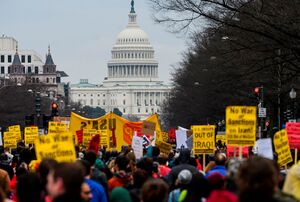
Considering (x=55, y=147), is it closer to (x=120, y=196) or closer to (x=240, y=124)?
(x=120, y=196)

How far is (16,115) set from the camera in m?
106

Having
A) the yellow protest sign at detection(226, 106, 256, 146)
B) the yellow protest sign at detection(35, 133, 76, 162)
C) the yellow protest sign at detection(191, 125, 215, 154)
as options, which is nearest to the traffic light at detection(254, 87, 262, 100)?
the yellow protest sign at detection(191, 125, 215, 154)

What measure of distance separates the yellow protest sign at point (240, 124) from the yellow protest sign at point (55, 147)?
331cm

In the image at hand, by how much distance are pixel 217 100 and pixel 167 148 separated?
62054mm

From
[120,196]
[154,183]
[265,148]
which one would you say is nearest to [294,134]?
[265,148]

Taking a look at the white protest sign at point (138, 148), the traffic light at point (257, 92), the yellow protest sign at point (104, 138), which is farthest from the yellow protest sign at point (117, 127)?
the traffic light at point (257, 92)

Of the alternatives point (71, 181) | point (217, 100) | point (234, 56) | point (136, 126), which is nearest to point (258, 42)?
point (136, 126)

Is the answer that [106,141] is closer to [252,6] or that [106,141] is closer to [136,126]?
[136,126]

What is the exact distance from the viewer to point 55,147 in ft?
47.9

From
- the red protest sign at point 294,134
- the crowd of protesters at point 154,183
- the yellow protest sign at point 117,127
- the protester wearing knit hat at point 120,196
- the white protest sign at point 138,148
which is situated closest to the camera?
the crowd of protesters at point 154,183

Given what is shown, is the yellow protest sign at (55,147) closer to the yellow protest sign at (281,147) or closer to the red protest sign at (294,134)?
the yellow protest sign at (281,147)

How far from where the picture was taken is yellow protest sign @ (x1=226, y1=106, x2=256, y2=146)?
17484 millimetres

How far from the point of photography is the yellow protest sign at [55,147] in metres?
14.5

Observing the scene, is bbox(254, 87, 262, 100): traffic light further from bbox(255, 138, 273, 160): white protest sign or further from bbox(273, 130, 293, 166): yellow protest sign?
bbox(255, 138, 273, 160): white protest sign
